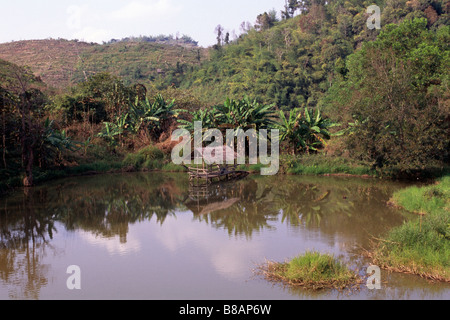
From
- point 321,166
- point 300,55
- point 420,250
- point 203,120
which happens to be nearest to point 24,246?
point 420,250

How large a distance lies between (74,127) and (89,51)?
32.0 m

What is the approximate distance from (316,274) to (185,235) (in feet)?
12.6

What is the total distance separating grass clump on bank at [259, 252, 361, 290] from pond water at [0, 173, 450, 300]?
0.16m

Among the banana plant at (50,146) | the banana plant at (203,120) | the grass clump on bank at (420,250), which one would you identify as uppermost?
the banana plant at (203,120)

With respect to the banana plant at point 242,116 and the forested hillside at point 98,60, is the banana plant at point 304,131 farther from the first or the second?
the forested hillside at point 98,60

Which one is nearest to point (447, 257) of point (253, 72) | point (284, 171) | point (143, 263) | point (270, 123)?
point (143, 263)

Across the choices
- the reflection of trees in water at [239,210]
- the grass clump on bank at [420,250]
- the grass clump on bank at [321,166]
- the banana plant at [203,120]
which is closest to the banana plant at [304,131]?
the grass clump on bank at [321,166]

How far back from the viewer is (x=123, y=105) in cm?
2172

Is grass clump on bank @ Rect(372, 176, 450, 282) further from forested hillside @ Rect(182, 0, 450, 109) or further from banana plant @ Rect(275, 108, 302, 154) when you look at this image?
forested hillside @ Rect(182, 0, 450, 109)

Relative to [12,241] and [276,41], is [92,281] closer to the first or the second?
[12,241]

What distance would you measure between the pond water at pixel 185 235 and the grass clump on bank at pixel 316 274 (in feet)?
0.53

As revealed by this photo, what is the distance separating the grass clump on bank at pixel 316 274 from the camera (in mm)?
6637

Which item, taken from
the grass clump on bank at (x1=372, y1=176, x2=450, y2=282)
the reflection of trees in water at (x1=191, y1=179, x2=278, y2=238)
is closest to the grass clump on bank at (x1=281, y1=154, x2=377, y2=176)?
the reflection of trees in water at (x1=191, y1=179, x2=278, y2=238)

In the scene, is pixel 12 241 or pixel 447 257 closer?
pixel 447 257
